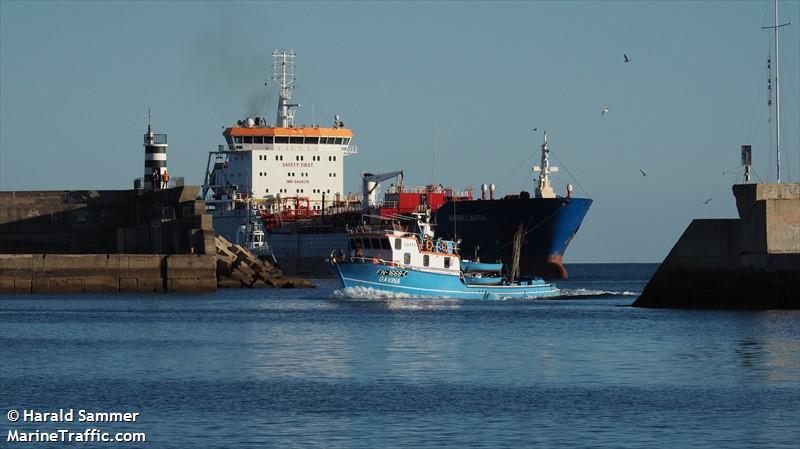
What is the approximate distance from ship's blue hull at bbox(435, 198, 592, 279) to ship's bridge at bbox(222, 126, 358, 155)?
13.6 meters

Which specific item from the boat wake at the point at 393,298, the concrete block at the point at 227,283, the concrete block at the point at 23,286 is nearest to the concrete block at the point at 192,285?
the concrete block at the point at 23,286

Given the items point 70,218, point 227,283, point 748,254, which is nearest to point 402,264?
Answer: point 748,254

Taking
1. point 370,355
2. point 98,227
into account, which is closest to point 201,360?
point 370,355

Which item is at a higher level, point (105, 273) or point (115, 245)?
point (115, 245)

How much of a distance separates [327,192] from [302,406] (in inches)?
2642

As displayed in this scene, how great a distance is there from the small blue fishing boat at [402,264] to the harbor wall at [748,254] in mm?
12970

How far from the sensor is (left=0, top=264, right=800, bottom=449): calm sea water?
19.1 metres

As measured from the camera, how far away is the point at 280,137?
87812mm

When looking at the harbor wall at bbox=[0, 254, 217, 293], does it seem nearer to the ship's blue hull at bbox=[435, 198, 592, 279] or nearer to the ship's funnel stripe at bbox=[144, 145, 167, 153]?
the ship's funnel stripe at bbox=[144, 145, 167, 153]

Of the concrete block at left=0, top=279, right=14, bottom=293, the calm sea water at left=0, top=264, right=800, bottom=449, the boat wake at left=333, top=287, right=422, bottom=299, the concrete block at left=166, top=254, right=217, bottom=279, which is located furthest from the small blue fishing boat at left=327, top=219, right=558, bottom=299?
the concrete block at left=0, top=279, right=14, bottom=293

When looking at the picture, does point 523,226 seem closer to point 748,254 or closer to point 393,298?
point 393,298

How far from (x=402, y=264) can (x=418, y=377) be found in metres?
24.7

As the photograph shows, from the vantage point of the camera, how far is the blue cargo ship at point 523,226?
73.6 metres

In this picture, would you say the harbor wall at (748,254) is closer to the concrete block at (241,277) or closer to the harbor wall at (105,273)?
the harbor wall at (105,273)
